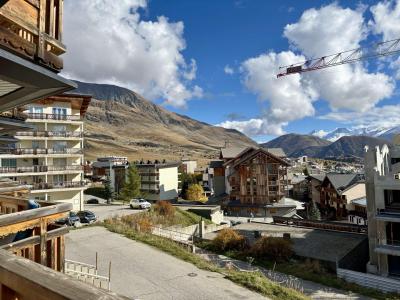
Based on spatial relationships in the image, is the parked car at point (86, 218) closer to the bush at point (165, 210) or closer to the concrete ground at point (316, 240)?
the bush at point (165, 210)

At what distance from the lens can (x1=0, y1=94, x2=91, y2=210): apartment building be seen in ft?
135

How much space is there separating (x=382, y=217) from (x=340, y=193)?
2999 centimetres

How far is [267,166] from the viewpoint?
5744 centimetres

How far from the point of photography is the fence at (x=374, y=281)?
2289cm

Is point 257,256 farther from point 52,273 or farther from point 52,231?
point 52,273

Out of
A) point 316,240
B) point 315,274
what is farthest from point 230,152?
point 315,274

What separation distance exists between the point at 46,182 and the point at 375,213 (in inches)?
1463

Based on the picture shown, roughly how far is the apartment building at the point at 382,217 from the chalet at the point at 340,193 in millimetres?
27409

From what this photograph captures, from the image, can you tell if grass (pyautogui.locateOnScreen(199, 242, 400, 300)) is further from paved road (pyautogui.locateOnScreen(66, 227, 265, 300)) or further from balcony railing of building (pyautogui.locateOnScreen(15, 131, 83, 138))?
balcony railing of building (pyautogui.locateOnScreen(15, 131, 83, 138))

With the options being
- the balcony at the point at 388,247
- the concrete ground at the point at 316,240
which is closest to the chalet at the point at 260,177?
the concrete ground at the point at 316,240

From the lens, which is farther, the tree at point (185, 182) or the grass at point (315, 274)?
the tree at point (185, 182)

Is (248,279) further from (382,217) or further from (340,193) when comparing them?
(340,193)

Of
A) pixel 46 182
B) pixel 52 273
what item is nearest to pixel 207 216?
pixel 46 182

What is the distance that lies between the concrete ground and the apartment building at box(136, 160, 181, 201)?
27688 millimetres
